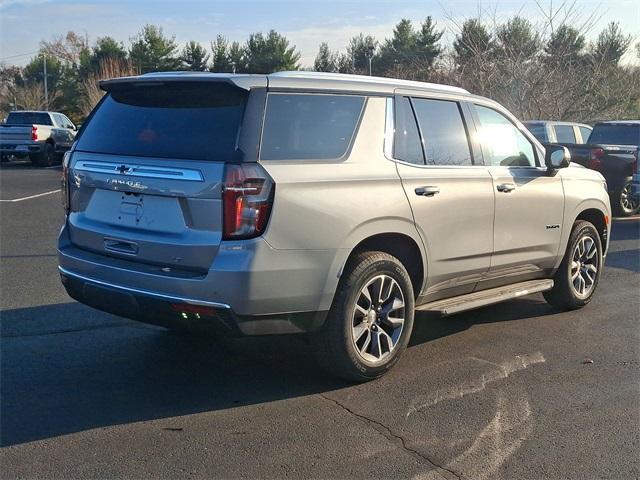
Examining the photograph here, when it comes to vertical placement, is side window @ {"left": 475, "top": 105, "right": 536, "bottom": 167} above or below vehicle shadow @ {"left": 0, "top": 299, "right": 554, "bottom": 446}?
above

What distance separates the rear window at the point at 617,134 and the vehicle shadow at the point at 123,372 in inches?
366

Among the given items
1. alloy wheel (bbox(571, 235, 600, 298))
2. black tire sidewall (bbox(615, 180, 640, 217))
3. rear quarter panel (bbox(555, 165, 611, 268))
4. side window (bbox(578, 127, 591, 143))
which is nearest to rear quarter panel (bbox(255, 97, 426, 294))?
rear quarter panel (bbox(555, 165, 611, 268))

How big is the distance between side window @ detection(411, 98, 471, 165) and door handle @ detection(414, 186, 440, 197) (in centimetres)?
22

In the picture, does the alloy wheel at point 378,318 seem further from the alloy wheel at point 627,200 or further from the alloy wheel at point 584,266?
the alloy wheel at point 627,200

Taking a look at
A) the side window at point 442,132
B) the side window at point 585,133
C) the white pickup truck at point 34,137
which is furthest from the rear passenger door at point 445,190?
the white pickup truck at point 34,137

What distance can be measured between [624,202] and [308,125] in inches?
420

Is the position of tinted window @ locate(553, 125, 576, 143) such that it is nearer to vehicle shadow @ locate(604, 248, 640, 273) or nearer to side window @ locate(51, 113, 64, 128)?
vehicle shadow @ locate(604, 248, 640, 273)

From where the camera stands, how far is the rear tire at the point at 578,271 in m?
6.61

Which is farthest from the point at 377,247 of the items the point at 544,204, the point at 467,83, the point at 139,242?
the point at 467,83

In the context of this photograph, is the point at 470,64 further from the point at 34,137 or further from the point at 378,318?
the point at 378,318

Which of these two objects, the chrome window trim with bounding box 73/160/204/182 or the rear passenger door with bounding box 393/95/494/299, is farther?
the rear passenger door with bounding box 393/95/494/299

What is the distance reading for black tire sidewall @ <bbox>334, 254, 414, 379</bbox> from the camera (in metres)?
4.56

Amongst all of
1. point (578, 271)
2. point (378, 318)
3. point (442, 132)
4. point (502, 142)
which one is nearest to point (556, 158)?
point (502, 142)

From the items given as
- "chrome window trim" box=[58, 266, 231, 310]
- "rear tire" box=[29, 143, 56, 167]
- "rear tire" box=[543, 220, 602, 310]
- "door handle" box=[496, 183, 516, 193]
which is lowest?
"rear tire" box=[29, 143, 56, 167]
